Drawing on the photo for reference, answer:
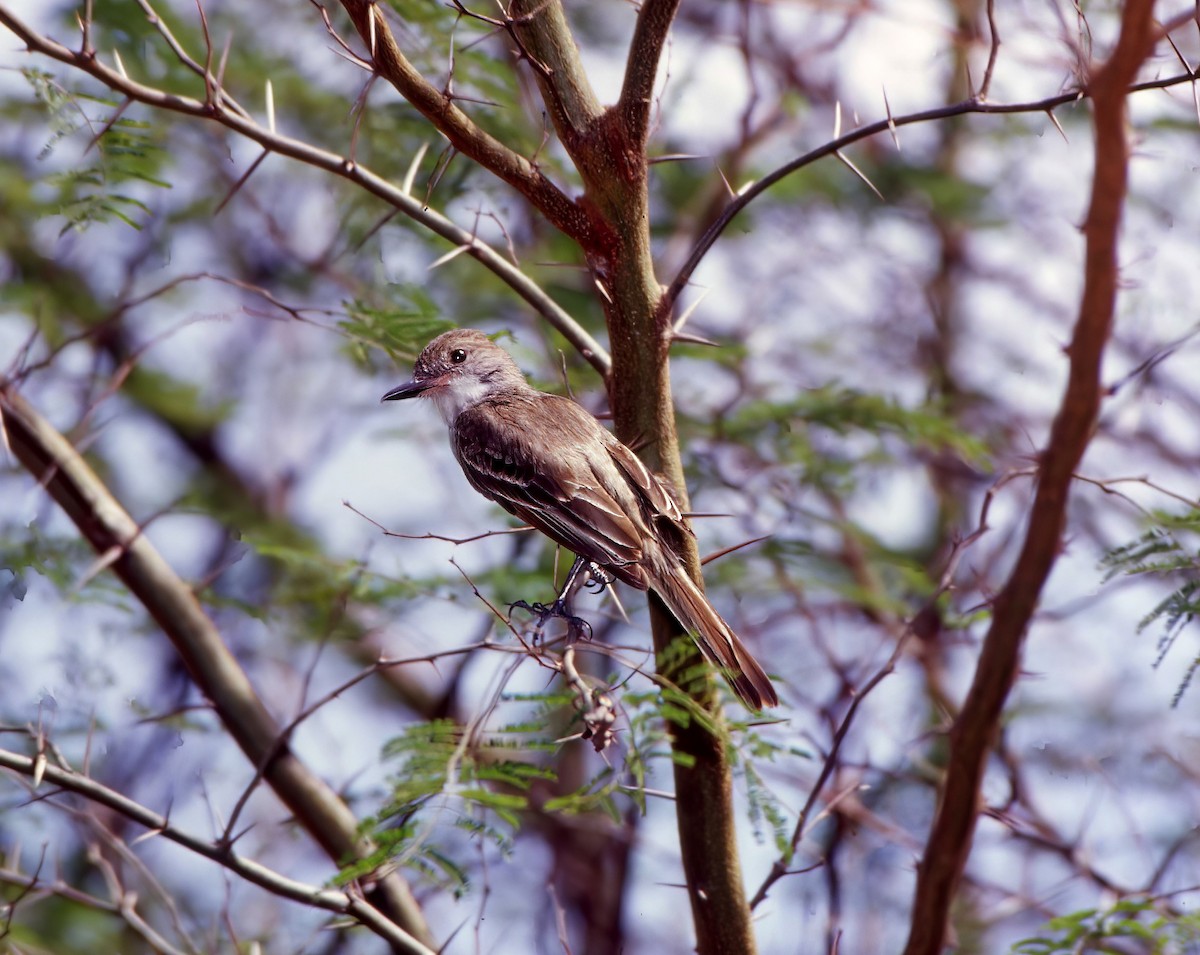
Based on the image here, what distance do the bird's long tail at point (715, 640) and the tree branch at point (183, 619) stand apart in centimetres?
199

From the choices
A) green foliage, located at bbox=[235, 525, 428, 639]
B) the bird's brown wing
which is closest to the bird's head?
the bird's brown wing

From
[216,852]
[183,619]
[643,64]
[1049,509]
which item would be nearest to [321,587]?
[183,619]

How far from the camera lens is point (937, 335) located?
12.1m

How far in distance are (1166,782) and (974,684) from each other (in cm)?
662

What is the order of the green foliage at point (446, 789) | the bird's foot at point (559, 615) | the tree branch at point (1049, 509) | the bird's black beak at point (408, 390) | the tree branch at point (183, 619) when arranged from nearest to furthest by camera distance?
the tree branch at point (1049, 509) → the green foliage at point (446, 789) → the bird's foot at point (559, 615) → the tree branch at point (183, 619) → the bird's black beak at point (408, 390)

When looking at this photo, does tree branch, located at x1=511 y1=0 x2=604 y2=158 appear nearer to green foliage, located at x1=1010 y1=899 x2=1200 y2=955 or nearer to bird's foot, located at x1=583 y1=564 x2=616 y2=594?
bird's foot, located at x1=583 y1=564 x2=616 y2=594

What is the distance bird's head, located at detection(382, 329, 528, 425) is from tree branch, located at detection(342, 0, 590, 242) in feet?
4.71

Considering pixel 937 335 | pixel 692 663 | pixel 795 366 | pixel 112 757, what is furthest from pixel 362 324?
pixel 937 335

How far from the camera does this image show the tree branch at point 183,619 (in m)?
5.57

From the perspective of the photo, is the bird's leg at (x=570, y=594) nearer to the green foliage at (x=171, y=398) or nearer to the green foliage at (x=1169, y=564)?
the green foliage at (x=1169, y=564)

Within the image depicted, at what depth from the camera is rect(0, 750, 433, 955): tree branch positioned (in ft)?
12.7

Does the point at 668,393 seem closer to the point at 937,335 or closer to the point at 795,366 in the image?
the point at 795,366

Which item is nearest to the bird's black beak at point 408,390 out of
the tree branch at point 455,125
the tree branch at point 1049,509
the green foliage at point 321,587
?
the green foliage at point 321,587

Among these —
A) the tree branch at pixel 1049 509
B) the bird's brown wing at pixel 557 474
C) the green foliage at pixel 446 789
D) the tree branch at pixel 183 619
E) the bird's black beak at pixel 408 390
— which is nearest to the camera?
the tree branch at pixel 1049 509
